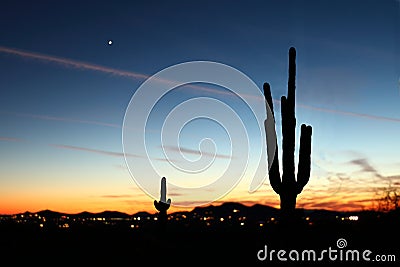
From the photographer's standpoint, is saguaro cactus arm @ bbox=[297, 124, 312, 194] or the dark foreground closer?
the dark foreground

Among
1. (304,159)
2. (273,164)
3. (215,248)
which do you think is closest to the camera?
(304,159)

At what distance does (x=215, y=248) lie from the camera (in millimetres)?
18031

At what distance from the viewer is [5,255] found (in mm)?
15062

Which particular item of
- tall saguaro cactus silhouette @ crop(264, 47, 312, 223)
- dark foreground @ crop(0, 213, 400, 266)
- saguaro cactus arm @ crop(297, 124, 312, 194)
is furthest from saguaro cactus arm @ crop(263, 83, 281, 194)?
dark foreground @ crop(0, 213, 400, 266)

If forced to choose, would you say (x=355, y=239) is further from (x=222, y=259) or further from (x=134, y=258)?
(x=134, y=258)

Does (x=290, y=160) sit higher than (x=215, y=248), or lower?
higher

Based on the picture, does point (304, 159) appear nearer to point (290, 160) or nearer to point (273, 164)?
point (290, 160)

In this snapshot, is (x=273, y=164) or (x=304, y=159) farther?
(x=273, y=164)

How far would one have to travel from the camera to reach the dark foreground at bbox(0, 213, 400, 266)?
14.6 m

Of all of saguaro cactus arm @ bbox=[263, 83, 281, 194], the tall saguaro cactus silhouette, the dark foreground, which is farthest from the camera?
saguaro cactus arm @ bbox=[263, 83, 281, 194]

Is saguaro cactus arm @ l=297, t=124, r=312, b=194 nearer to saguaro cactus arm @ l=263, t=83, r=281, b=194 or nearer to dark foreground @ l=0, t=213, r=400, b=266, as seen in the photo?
saguaro cactus arm @ l=263, t=83, r=281, b=194

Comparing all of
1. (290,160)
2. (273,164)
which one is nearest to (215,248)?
(273,164)

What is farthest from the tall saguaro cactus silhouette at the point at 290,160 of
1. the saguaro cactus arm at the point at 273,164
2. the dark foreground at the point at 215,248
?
the dark foreground at the point at 215,248

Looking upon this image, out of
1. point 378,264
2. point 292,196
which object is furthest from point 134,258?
point 378,264
